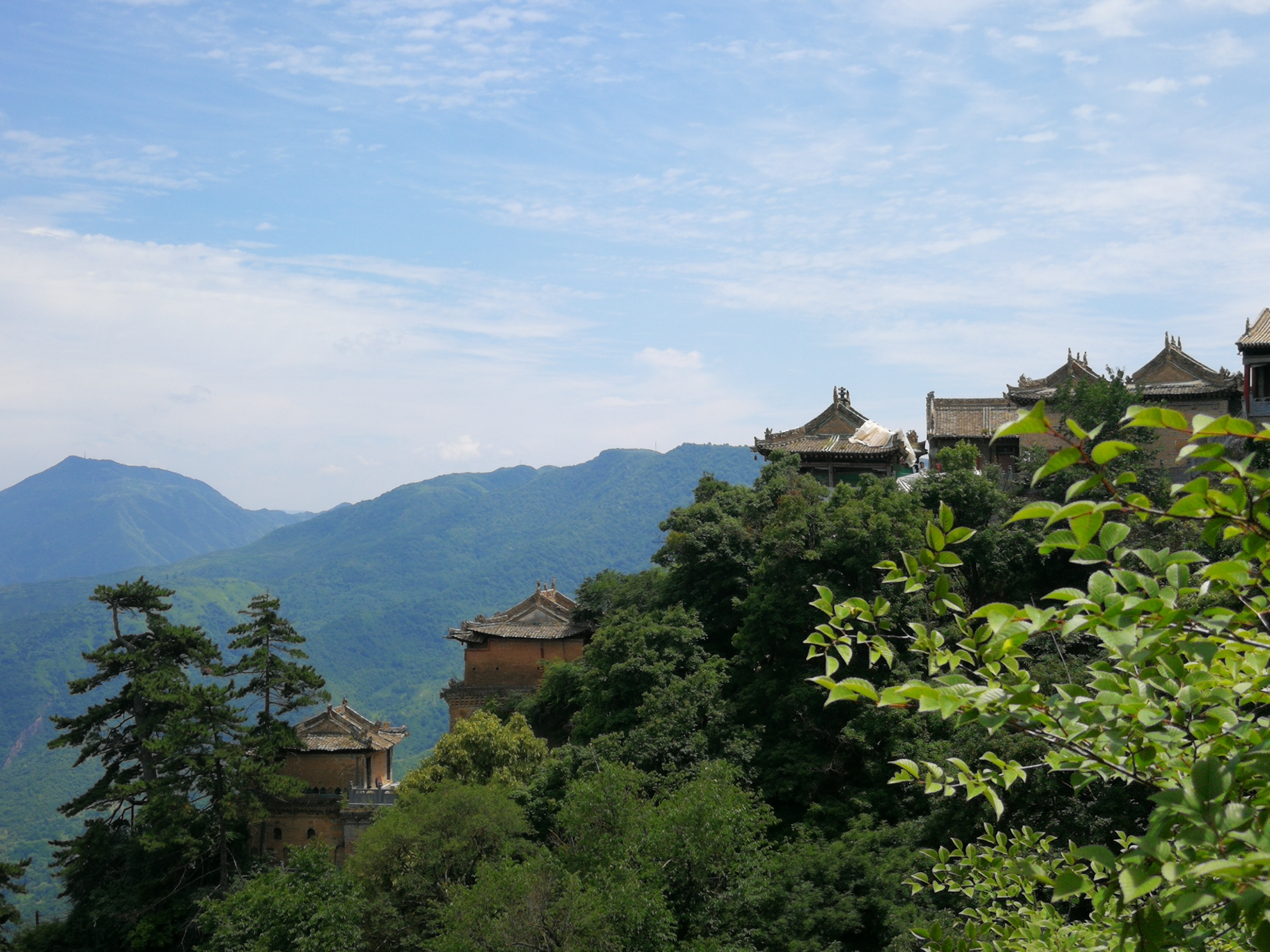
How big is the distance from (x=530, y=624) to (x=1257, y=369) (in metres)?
20.6

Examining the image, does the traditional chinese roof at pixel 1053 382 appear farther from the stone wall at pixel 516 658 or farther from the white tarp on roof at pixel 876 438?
the stone wall at pixel 516 658

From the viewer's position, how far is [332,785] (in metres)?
27.4

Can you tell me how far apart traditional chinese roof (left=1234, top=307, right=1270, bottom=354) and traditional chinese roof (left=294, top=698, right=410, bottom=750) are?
23.3 metres

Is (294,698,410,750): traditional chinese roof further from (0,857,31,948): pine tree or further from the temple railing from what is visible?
(0,857,31,948): pine tree

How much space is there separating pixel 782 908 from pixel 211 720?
15427 mm

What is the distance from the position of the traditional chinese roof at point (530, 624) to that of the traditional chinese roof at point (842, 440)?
793cm

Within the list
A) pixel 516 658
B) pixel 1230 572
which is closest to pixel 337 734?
pixel 516 658

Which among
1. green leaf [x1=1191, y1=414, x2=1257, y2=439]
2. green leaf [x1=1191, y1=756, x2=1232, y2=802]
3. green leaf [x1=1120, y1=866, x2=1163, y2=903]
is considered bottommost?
green leaf [x1=1120, y1=866, x2=1163, y2=903]

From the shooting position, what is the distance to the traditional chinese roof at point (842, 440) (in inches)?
1103

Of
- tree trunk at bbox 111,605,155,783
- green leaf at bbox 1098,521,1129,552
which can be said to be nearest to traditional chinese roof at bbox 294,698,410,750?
tree trunk at bbox 111,605,155,783

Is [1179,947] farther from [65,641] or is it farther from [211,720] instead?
[65,641]

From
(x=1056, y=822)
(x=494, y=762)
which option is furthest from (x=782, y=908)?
(x=494, y=762)

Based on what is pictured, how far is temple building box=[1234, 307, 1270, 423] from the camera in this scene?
78.3 feet

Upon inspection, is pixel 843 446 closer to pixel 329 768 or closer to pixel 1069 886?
pixel 329 768
